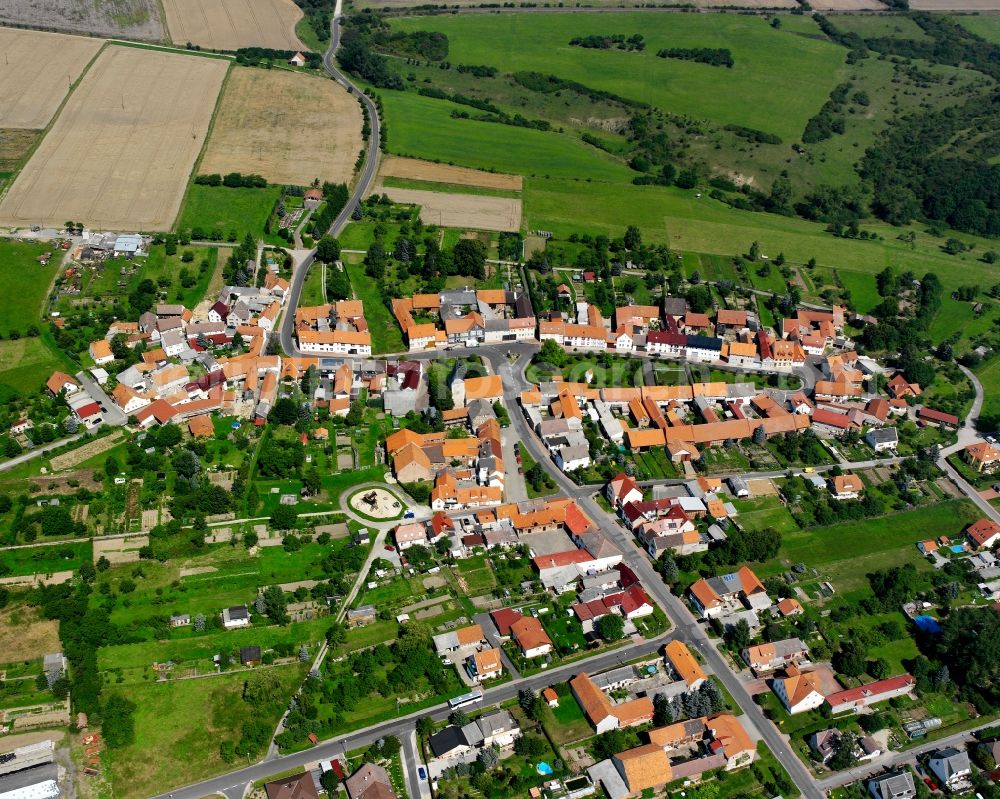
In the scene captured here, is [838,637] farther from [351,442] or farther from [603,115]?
[603,115]

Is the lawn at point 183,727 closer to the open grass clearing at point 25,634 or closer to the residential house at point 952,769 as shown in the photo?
the open grass clearing at point 25,634

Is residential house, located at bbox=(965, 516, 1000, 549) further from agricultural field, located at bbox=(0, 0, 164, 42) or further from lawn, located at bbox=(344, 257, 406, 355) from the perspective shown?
→ agricultural field, located at bbox=(0, 0, 164, 42)

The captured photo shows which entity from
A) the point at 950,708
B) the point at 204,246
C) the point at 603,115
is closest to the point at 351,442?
the point at 204,246

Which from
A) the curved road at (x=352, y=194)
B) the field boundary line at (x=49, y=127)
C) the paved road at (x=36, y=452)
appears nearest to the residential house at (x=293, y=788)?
the paved road at (x=36, y=452)

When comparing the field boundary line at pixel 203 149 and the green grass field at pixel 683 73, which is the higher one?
the green grass field at pixel 683 73

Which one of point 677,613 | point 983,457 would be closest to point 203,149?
point 677,613

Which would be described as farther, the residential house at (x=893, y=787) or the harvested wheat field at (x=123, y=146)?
the harvested wheat field at (x=123, y=146)

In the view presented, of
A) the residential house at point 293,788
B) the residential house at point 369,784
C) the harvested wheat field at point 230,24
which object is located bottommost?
the residential house at point 293,788

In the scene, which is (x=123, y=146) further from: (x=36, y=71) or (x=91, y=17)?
(x=91, y=17)
